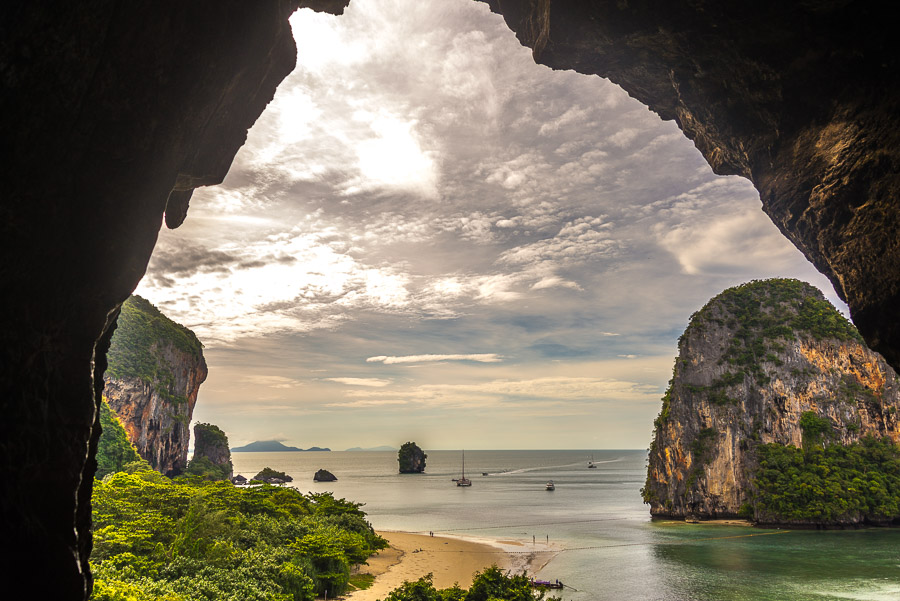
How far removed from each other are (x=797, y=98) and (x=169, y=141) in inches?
414

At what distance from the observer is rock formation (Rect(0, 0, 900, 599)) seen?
545 cm

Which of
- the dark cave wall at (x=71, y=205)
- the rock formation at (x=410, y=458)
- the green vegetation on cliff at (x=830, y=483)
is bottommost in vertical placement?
the rock formation at (x=410, y=458)

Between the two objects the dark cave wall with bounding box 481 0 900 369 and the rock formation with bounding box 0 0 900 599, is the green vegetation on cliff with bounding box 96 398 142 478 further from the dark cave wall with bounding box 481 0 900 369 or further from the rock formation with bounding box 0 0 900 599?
the dark cave wall with bounding box 481 0 900 369

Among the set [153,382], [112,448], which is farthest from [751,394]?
[153,382]

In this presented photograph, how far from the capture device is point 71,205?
5996 mm

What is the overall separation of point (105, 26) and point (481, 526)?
59.2 metres

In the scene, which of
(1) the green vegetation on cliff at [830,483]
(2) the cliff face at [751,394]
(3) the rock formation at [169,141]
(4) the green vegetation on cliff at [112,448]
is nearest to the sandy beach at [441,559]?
(3) the rock formation at [169,141]

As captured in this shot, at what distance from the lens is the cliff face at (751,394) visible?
59500 mm

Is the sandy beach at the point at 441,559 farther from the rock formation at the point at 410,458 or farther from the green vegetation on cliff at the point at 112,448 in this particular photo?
the rock formation at the point at 410,458

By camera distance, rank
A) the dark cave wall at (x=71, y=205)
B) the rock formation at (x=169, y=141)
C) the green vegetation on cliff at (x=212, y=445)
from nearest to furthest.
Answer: the dark cave wall at (x=71, y=205) < the rock formation at (x=169, y=141) < the green vegetation on cliff at (x=212, y=445)

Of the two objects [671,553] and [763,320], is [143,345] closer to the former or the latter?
[671,553]

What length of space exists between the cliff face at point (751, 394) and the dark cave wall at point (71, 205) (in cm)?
6810

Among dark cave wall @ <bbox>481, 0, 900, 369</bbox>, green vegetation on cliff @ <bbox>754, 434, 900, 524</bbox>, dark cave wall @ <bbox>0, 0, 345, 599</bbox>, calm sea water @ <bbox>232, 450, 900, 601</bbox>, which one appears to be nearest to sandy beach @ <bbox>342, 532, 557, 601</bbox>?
calm sea water @ <bbox>232, 450, 900, 601</bbox>

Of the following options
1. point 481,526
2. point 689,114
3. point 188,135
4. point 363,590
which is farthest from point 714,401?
point 188,135
